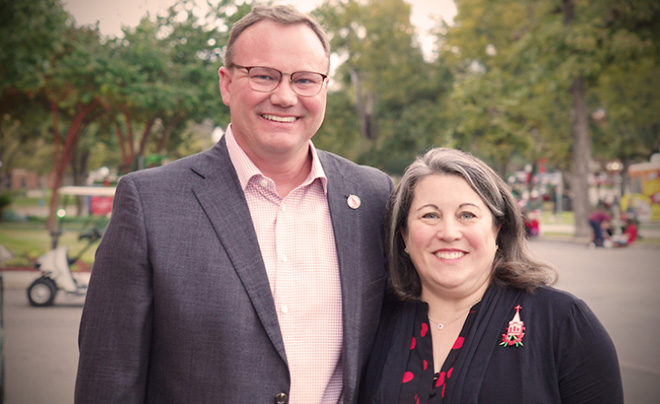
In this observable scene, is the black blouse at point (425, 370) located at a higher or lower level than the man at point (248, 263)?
lower

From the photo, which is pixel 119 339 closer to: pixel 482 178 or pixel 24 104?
pixel 482 178

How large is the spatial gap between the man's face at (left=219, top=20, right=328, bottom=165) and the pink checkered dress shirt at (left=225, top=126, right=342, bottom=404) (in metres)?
0.13

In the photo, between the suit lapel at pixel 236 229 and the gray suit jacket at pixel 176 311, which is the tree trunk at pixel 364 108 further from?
the gray suit jacket at pixel 176 311

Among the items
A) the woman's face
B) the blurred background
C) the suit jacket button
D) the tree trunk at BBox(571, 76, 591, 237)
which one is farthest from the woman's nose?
the tree trunk at BBox(571, 76, 591, 237)

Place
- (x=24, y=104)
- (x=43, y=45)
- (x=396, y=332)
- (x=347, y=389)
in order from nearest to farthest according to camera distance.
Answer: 1. (x=347, y=389)
2. (x=396, y=332)
3. (x=43, y=45)
4. (x=24, y=104)

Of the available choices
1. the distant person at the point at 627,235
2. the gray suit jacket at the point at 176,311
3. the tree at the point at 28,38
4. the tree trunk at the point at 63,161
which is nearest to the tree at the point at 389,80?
the distant person at the point at 627,235

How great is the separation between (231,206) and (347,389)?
84 centimetres

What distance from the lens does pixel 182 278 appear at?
2.00 m

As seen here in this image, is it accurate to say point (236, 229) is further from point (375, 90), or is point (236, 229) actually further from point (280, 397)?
point (375, 90)

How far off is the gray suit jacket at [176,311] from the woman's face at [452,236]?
0.67m

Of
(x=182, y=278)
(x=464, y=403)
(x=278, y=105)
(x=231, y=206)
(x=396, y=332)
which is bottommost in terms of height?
(x=464, y=403)

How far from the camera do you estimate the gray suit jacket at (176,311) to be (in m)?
1.97

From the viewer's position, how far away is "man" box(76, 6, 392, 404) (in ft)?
6.50

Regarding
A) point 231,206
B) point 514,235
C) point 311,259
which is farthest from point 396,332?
point 231,206
